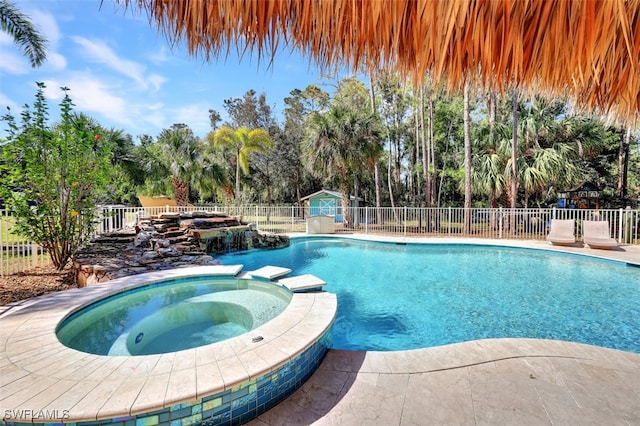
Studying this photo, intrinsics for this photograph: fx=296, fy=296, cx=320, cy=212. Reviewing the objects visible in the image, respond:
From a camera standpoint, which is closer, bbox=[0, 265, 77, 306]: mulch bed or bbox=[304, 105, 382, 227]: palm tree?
bbox=[0, 265, 77, 306]: mulch bed

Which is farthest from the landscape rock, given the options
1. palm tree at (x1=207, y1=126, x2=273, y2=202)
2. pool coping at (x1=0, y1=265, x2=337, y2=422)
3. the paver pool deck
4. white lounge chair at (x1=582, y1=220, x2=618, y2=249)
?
white lounge chair at (x1=582, y1=220, x2=618, y2=249)

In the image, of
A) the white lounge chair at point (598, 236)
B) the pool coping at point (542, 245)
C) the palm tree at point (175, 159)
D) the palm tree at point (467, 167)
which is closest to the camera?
the pool coping at point (542, 245)

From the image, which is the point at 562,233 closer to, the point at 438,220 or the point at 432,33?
the point at 438,220

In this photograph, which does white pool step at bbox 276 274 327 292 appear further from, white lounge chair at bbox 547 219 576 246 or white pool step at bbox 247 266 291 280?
white lounge chair at bbox 547 219 576 246

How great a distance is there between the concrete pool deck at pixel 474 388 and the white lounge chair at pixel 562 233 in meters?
8.90

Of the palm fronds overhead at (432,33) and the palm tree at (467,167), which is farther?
the palm tree at (467,167)

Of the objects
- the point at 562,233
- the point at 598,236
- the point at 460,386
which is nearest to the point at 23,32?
the point at 460,386

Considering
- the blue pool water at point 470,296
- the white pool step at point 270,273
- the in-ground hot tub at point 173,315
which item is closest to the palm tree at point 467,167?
the blue pool water at point 470,296

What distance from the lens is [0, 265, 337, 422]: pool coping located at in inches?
83.1

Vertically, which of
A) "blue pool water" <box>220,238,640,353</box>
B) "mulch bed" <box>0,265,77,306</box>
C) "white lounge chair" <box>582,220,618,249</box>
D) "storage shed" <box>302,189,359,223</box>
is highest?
"storage shed" <box>302,189,359,223</box>

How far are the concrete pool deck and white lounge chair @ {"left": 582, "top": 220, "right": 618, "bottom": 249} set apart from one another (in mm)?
8729

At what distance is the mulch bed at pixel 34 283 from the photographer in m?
4.89

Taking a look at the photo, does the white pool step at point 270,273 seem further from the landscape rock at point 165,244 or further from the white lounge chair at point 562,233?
the white lounge chair at point 562,233

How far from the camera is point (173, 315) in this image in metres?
4.55
